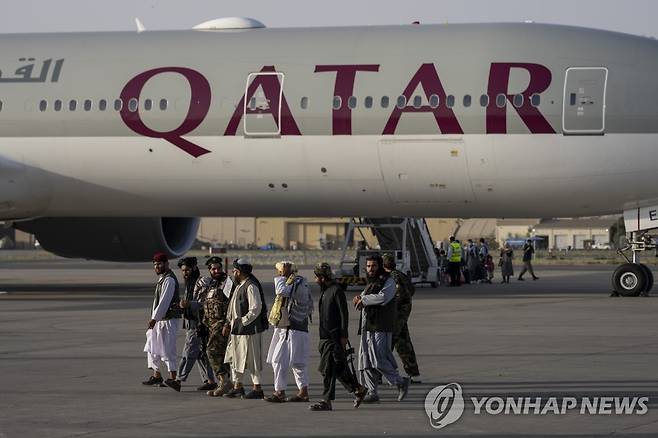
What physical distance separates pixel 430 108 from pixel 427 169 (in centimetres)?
135

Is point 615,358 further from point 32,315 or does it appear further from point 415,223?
point 415,223

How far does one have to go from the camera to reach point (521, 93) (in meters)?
27.1

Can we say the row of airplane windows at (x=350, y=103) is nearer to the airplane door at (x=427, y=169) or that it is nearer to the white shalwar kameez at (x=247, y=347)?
the airplane door at (x=427, y=169)

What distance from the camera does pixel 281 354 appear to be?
1377 centimetres

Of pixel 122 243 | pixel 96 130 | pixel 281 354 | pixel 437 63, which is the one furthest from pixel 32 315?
pixel 281 354

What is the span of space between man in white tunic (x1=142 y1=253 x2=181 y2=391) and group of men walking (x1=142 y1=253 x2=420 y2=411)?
1cm

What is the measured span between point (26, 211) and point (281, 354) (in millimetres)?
18399

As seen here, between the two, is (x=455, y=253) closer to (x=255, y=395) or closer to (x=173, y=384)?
(x=173, y=384)

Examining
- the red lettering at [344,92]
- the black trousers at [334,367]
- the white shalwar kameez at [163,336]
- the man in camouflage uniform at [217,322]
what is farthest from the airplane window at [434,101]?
the black trousers at [334,367]

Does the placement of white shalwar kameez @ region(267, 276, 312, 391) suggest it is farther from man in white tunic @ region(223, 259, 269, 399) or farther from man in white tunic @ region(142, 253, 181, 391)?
man in white tunic @ region(142, 253, 181, 391)

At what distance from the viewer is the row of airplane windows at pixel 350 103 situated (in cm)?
2716

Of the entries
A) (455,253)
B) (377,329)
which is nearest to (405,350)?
(377,329)

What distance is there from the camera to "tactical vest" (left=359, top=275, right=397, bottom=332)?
13961mm

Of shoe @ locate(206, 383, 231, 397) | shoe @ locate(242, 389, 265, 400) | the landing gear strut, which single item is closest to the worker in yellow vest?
the landing gear strut
